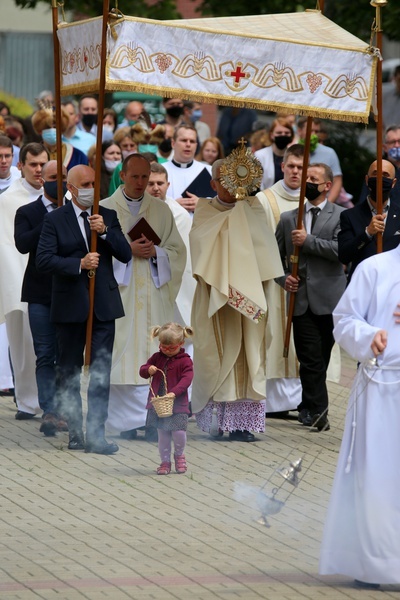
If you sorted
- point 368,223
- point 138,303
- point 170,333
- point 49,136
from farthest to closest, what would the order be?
point 49,136, point 138,303, point 368,223, point 170,333

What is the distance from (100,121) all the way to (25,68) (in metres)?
26.2

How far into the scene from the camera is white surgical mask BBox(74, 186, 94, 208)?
10.4 metres

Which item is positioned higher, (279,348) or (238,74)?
(238,74)

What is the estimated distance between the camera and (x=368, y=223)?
420 inches

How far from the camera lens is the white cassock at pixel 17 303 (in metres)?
11.8

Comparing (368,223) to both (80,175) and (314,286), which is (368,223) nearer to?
(314,286)

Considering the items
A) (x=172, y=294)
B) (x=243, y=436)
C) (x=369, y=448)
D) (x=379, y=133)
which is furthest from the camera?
(x=172, y=294)

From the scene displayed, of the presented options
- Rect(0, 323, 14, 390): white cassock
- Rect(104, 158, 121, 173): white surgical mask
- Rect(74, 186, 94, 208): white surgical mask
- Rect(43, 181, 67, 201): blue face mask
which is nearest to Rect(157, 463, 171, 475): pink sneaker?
Rect(74, 186, 94, 208): white surgical mask

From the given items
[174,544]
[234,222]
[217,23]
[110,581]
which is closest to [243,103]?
[217,23]

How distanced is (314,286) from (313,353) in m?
0.53

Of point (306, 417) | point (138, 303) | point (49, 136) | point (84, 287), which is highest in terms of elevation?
point (49, 136)

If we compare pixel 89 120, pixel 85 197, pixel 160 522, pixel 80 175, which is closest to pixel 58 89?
pixel 80 175

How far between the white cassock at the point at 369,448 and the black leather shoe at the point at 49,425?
4.19 meters

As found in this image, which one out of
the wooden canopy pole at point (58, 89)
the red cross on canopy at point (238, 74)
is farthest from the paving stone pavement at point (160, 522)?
the red cross on canopy at point (238, 74)
